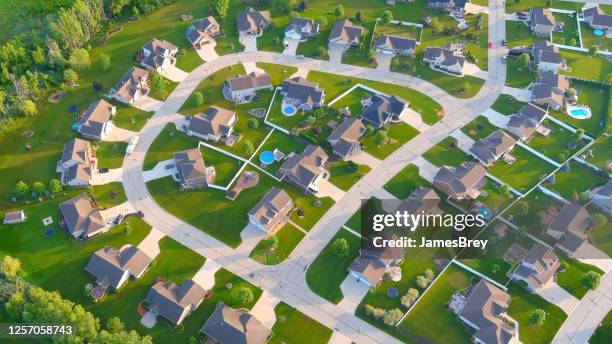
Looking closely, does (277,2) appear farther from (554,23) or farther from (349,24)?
(554,23)

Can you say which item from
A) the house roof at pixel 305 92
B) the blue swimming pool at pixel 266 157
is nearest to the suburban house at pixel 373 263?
the blue swimming pool at pixel 266 157

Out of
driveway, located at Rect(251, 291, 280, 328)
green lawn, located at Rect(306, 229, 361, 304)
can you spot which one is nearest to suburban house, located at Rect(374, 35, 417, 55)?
green lawn, located at Rect(306, 229, 361, 304)

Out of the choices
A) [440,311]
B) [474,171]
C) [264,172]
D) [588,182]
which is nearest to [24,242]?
[264,172]

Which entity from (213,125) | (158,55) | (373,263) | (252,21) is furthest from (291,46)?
(373,263)

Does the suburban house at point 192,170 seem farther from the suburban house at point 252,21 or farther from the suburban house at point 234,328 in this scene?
the suburban house at point 252,21

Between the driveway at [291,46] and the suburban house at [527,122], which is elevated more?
the suburban house at [527,122]
